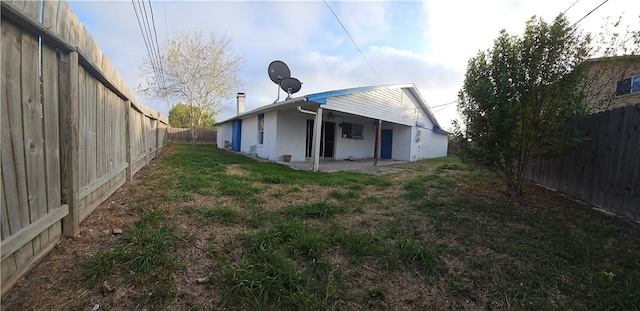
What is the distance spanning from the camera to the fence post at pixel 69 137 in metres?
2.19

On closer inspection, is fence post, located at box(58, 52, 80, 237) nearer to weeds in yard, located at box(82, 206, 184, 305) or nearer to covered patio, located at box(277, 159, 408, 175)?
weeds in yard, located at box(82, 206, 184, 305)

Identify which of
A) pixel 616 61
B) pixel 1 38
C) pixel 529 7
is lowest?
pixel 1 38

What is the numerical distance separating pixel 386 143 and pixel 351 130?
2.78 meters

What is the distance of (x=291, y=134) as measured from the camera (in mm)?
10828

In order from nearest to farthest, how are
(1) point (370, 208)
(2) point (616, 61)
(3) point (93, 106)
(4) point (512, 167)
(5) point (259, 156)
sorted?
(3) point (93, 106) < (1) point (370, 208) < (4) point (512, 167) < (2) point (616, 61) < (5) point (259, 156)

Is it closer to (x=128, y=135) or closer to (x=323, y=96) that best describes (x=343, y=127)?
(x=323, y=96)

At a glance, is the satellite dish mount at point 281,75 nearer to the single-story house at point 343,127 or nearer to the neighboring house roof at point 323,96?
the single-story house at point 343,127

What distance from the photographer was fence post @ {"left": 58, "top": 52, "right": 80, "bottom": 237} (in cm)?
219

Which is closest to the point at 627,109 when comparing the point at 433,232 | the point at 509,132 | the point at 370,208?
the point at 509,132

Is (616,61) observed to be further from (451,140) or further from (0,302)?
(0,302)

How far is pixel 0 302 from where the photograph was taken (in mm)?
1527

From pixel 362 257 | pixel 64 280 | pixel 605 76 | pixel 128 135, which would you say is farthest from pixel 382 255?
pixel 605 76

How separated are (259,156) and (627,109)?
11.2 meters

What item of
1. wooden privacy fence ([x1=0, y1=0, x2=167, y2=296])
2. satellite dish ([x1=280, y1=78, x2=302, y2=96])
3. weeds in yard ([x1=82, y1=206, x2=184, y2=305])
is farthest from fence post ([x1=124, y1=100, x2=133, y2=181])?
satellite dish ([x1=280, y1=78, x2=302, y2=96])
